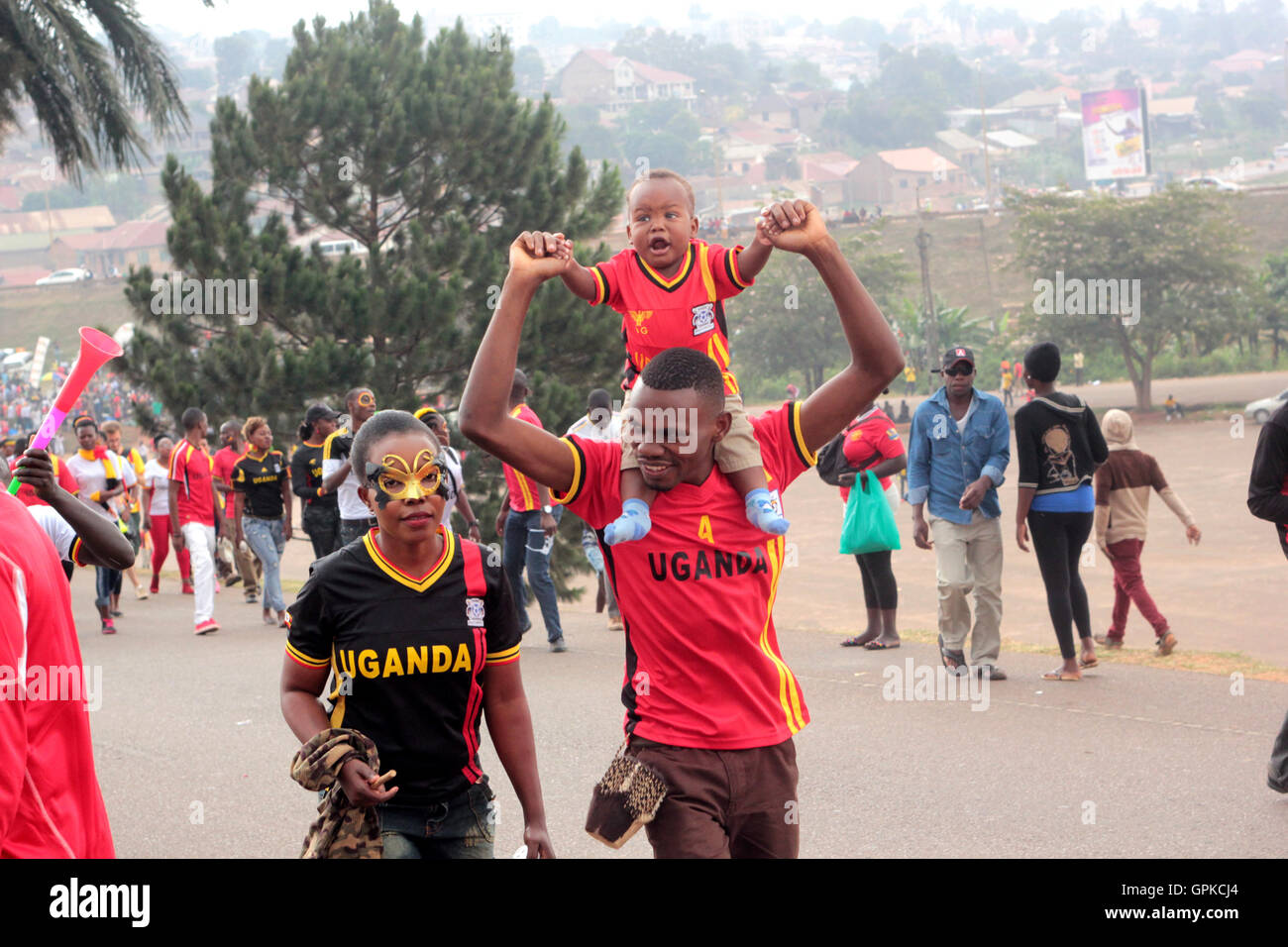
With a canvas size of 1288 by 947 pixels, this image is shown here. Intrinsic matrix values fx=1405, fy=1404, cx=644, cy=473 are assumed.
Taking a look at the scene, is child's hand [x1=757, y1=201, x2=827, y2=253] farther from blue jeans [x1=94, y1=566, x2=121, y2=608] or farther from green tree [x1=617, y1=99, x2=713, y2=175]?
green tree [x1=617, y1=99, x2=713, y2=175]

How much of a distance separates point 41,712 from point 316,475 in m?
8.08

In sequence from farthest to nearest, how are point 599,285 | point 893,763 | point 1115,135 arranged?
point 1115,135 → point 893,763 → point 599,285

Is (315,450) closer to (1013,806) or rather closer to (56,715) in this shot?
(1013,806)

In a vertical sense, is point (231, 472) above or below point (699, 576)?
below

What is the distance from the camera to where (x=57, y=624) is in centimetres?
315

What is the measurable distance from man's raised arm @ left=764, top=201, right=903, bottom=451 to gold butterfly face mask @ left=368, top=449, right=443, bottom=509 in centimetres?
102

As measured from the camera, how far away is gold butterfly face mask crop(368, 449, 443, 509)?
3.58m

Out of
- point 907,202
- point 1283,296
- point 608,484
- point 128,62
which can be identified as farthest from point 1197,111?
point 608,484

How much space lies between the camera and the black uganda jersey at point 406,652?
11.5 feet

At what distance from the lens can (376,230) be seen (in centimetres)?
2041

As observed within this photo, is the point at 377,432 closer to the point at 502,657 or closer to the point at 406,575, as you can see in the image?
the point at 406,575

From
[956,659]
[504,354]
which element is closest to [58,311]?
[956,659]

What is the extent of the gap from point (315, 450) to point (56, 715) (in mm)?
8031

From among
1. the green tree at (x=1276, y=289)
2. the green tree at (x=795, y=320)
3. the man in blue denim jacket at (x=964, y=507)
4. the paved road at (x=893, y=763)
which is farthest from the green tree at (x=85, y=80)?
the green tree at (x=1276, y=289)
